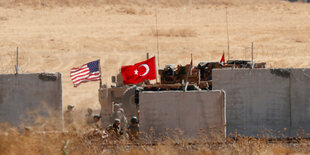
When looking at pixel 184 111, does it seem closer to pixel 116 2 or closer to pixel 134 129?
pixel 134 129

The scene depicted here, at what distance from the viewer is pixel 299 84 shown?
50.4 feet

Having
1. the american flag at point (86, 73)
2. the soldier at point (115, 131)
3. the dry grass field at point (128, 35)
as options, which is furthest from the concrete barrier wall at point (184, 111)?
the dry grass field at point (128, 35)

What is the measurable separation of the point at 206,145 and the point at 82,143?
2476 millimetres

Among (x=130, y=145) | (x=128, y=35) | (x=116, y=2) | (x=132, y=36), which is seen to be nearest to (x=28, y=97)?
(x=130, y=145)

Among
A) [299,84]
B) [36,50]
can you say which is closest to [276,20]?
[36,50]

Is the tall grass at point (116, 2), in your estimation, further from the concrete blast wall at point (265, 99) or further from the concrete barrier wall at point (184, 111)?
the concrete barrier wall at point (184, 111)

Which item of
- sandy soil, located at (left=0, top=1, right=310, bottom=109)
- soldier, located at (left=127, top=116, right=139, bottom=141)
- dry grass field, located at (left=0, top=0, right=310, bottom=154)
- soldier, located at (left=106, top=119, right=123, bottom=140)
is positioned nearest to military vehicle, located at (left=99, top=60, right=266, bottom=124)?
soldier, located at (left=127, top=116, right=139, bottom=141)

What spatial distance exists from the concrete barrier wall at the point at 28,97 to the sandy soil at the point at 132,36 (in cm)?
1148

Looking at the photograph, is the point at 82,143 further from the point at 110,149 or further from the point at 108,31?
the point at 108,31

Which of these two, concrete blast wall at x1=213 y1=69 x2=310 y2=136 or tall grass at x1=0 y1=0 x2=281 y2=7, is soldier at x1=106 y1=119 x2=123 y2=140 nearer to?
concrete blast wall at x1=213 y1=69 x2=310 y2=136

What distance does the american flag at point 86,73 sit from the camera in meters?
17.9

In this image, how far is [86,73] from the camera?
18109mm

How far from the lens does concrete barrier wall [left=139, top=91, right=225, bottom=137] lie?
13.9 meters

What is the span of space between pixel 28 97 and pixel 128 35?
3188 centimetres
